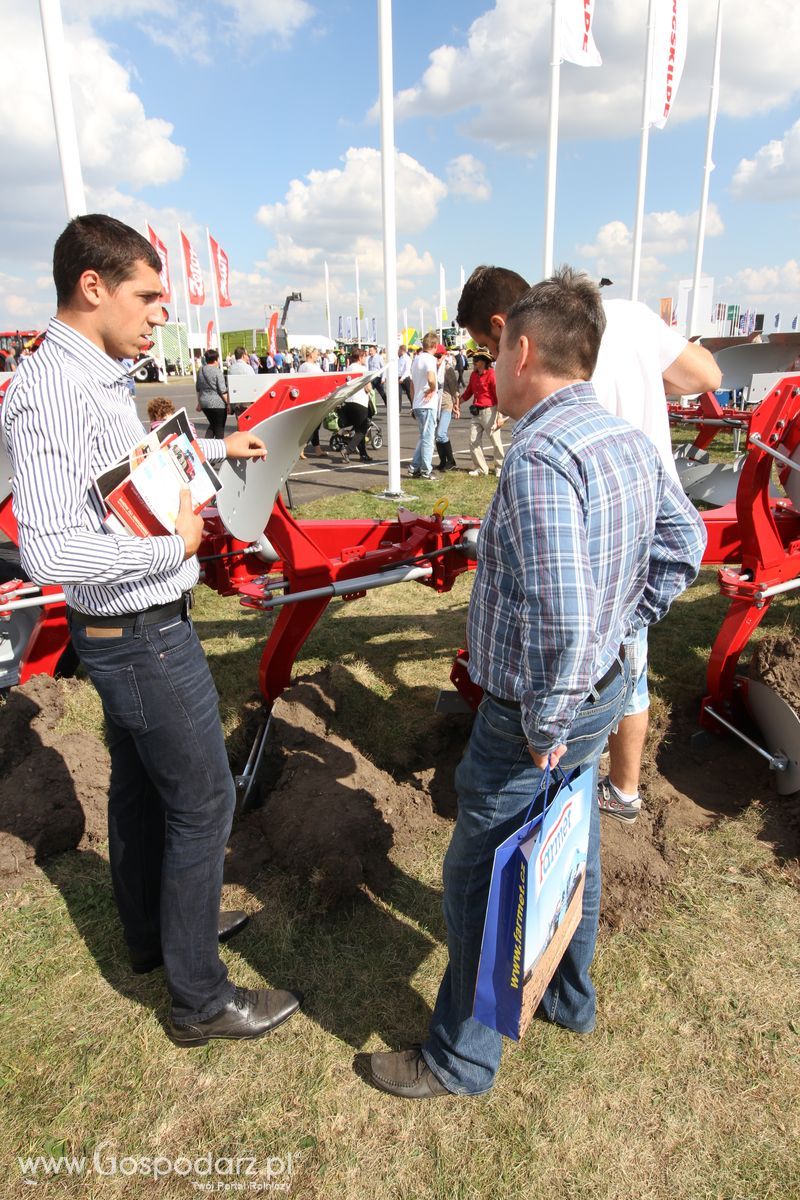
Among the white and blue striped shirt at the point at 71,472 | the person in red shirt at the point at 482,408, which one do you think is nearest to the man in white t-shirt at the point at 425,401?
the person in red shirt at the point at 482,408

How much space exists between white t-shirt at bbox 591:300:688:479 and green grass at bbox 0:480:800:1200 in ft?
5.30

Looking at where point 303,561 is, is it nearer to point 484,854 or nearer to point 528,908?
point 484,854

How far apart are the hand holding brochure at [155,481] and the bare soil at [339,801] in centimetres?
155

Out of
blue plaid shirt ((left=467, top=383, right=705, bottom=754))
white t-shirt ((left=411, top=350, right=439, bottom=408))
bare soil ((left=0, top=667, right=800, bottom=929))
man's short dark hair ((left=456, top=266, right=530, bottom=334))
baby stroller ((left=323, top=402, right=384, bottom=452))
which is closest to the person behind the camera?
blue plaid shirt ((left=467, top=383, right=705, bottom=754))

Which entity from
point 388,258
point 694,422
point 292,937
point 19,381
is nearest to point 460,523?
point 292,937

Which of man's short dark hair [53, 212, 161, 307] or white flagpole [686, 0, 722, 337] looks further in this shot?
white flagpole [686, 0, 722, 337]

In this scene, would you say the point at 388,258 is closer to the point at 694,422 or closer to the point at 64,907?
the point at 694,422

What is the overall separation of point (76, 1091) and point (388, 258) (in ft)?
27.4

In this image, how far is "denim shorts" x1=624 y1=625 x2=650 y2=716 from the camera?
8.17 feet

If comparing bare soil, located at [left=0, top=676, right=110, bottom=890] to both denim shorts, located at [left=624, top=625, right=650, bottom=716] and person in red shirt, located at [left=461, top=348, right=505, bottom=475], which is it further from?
person in red shirt, located at [left=461, top=348, right=505, bottom=475]

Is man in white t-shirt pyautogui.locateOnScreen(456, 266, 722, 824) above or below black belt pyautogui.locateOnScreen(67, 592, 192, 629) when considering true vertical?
above

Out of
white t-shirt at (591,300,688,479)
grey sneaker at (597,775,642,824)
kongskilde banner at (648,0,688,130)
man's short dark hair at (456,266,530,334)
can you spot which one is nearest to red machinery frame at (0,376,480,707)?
man's short dark hair at (456,266,530,334)

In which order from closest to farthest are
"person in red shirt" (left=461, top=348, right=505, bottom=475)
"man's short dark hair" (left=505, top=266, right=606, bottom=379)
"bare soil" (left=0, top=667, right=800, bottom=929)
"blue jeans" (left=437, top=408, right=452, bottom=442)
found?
1. "man's short dark hair" (left=505, top=266, right=606, bottom=379)
2. "bare soil" (left=0, top=667, right=800, bottom=929)
3. "person in red shirt" (left=461, top=348, right=505, bottom=475)
4. "blue jeans" (left=437, top=408, right=452, bottom=442)

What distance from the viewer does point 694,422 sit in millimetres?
7297
